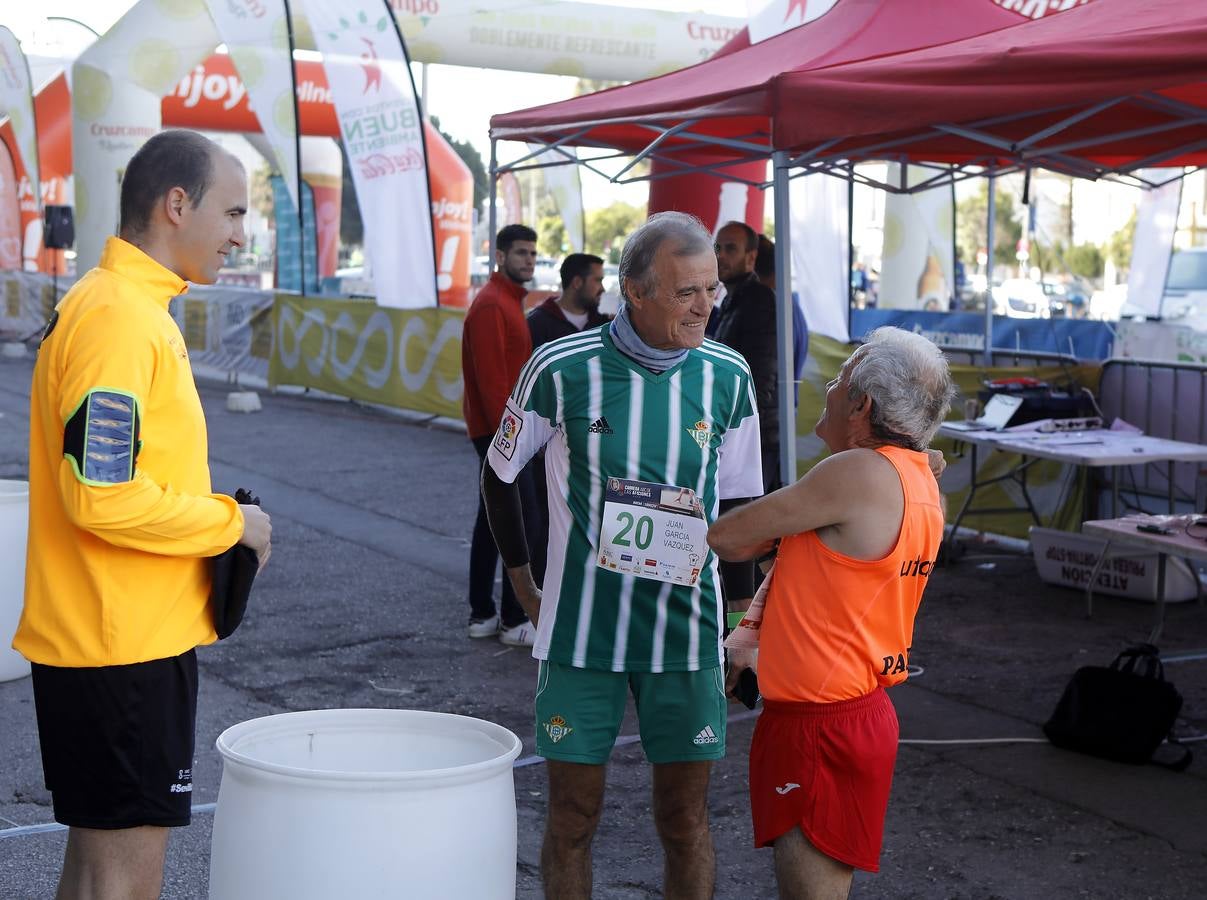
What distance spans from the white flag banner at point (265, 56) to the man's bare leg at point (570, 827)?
560 inches

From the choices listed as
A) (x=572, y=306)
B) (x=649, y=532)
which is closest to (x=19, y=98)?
(x=572, y=306)

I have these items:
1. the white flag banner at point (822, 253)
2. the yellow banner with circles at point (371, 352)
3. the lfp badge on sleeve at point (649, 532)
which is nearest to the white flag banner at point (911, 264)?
the white flag banner at point (822, 253)

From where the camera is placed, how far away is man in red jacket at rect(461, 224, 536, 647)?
6.39m

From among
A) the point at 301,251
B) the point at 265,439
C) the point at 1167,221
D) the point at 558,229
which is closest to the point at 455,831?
the point at 265,439

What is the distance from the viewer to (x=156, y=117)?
1888cm

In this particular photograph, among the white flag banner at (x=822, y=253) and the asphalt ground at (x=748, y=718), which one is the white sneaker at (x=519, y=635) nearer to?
the asphalt ground at (x=748, y=718)

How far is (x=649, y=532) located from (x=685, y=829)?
638mm

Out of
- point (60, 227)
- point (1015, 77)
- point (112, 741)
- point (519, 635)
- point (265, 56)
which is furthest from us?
point (60, 227)

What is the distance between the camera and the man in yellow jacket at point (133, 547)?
2322mm

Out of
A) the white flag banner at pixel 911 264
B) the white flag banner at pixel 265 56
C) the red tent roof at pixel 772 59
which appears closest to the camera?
the red tent roof at pixel 772 59

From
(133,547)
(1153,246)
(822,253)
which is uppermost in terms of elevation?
(1153,246)

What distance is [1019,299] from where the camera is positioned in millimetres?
39219

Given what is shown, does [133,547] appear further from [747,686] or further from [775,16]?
[775,16]

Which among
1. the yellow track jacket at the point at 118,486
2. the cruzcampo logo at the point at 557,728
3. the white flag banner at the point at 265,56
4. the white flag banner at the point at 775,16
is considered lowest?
the cruzcampo logo at the point at 557,728
